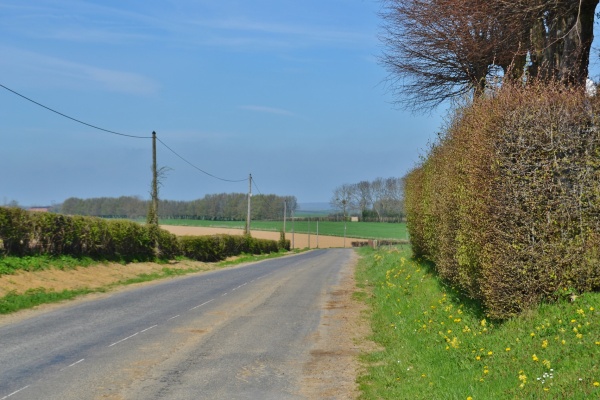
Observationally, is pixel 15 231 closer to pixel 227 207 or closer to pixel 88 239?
pixel 88 239

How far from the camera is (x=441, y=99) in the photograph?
70.2 ft

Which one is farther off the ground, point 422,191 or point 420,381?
point 422,191

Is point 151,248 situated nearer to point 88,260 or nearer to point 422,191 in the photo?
point 88,260

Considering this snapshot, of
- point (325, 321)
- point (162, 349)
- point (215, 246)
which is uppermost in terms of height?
point (215, 246)

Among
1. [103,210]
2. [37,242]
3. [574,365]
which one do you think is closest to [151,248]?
[37,242]

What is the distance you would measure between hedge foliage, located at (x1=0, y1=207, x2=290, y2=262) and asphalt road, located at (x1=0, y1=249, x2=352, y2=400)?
21.7ft

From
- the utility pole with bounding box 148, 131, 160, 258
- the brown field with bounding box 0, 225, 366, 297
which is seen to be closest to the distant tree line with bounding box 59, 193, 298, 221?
the utility pole with bounding box 148, 131, 160, 258

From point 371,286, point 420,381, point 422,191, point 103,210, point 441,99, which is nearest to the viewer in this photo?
point 420,381

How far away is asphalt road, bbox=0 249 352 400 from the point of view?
27.6 ft

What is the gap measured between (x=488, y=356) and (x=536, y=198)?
88.2 inches

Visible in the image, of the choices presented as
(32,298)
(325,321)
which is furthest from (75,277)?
(325,321)

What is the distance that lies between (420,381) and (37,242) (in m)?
19.9

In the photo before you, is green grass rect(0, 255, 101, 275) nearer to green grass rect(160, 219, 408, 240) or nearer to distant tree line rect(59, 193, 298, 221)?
distant tree line rect(59, 193, 298, 221)

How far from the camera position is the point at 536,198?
8.74 metres
